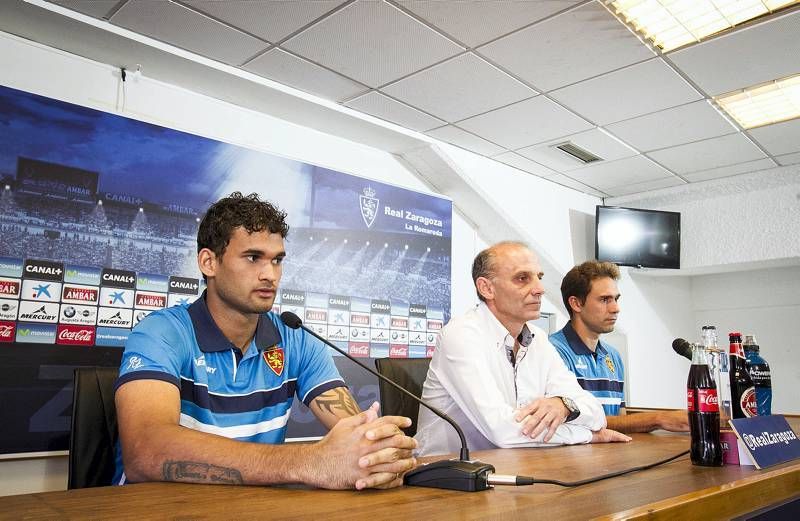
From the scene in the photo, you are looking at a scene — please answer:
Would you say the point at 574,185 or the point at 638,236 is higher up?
the point at 574,185

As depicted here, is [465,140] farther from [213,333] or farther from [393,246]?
[213,333]

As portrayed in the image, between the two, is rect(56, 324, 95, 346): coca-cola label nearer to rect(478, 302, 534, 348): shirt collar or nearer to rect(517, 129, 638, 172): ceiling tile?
rect(478, 302, 534, 348): shirt collar

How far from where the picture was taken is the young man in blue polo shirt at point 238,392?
0.89 meters

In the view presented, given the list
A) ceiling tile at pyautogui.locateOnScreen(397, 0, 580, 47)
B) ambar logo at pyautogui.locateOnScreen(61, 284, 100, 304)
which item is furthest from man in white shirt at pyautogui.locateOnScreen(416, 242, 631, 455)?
ambar logo at pyautogui.locateOnScreen(61, 284, 100, 304)

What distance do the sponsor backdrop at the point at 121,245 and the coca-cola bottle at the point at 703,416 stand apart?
5.05 feet

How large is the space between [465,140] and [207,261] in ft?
9.17

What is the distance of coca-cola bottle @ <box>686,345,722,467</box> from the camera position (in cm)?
119

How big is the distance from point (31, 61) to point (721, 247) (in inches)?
204

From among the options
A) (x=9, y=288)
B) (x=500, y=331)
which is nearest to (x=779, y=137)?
(x=500, y=331)

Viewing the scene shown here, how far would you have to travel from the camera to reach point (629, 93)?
135 inches

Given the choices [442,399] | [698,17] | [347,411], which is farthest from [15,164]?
[698,17]

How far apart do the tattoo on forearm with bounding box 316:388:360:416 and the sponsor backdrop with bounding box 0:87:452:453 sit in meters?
0.65

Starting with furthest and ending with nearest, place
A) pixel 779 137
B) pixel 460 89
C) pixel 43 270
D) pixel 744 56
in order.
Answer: pixel 779 137, pixel 460 89, pixel 744 56, pixel 43 270

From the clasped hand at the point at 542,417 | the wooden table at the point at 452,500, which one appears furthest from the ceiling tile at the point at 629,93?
the wooden table at the point at 452,500
